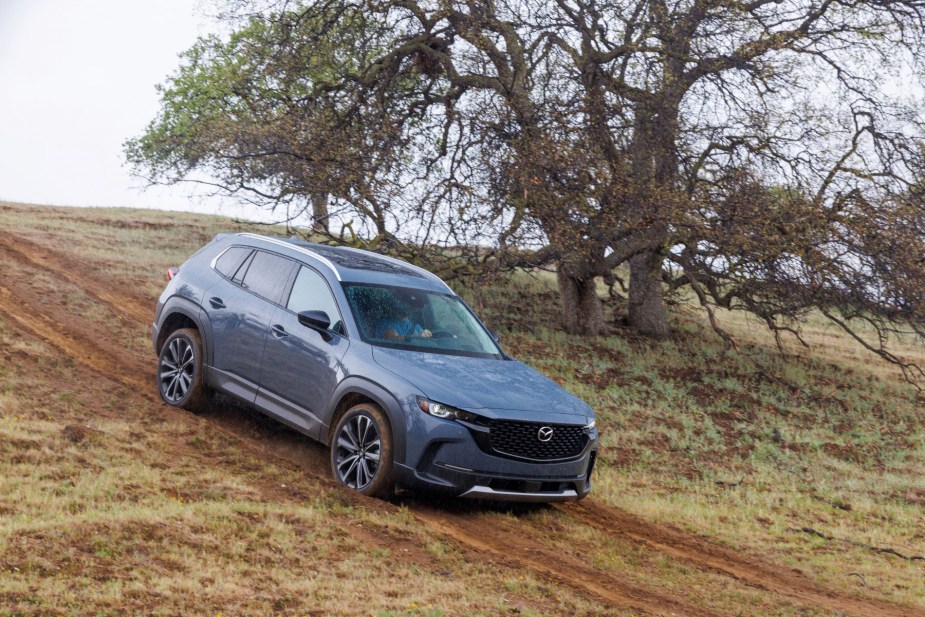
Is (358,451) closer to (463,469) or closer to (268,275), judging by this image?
(463,469)

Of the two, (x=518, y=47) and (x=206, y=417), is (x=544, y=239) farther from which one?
(x=206, y=417)

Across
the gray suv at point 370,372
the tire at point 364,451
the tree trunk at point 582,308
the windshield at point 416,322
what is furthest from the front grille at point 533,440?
the tree trunk at point 582,308

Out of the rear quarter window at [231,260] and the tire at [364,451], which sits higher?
the rear quarter window at [231,260]

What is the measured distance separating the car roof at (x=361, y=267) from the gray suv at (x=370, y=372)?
0.8 inches

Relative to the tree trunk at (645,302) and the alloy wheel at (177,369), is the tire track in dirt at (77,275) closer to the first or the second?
the alloy wheel at (177,369)

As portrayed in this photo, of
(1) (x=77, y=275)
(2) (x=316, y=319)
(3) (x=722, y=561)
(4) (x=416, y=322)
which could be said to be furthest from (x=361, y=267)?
(1) (x=77, y=275)

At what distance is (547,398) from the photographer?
26.0 ft

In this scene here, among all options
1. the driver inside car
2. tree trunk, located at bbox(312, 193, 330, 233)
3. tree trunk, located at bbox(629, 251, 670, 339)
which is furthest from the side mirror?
tree trunk, located at bbox(629, 251, 670, 339)

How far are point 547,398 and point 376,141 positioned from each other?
10.5 meters

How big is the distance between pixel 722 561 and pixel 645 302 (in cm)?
1385

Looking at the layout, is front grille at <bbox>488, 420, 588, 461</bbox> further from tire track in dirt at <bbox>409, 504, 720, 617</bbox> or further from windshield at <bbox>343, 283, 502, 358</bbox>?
windshield at <bbox>343, 283, 502, 358</bbox>

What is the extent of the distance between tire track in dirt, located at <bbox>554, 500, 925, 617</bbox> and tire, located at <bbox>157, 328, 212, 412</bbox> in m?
3.70

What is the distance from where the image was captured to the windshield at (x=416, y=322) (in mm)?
8258

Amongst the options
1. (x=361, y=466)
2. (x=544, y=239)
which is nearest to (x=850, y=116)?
(x=544, y=239)
